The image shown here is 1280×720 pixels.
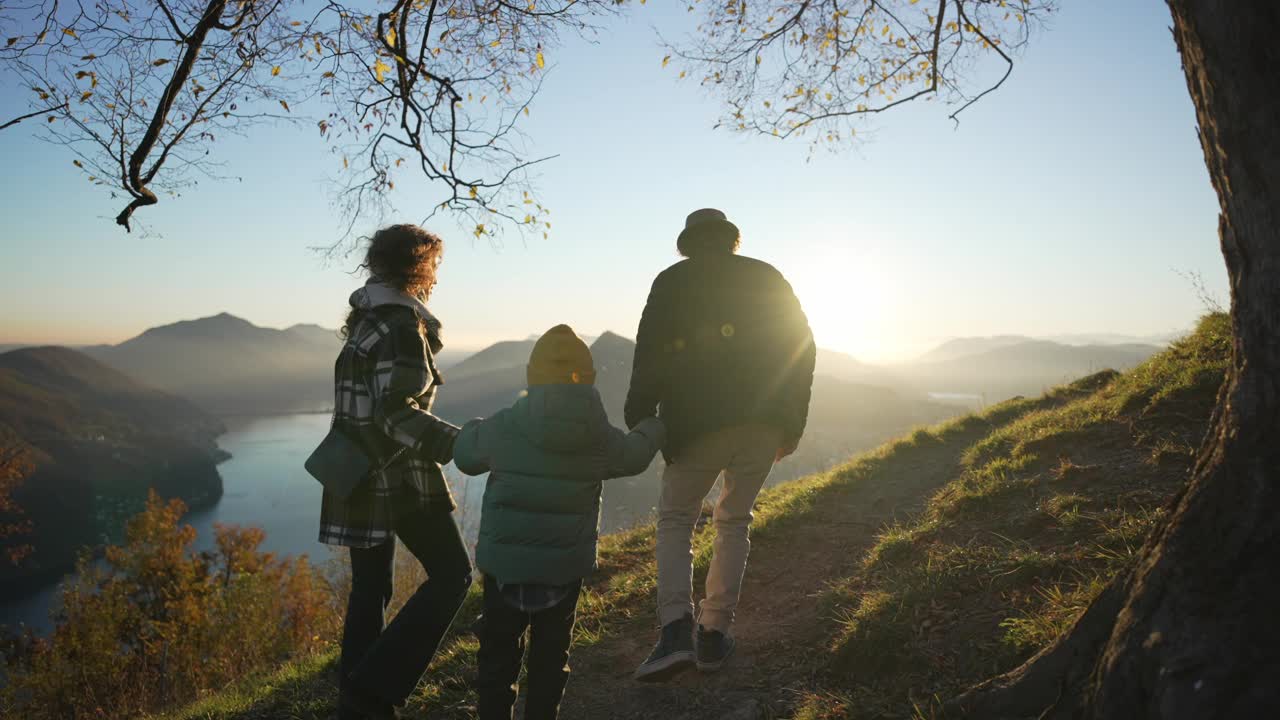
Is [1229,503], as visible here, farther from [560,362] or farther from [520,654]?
[520,654]

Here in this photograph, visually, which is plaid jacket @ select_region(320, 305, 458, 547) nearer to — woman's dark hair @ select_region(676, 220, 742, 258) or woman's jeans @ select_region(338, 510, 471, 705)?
woman's jeans @ select_region(338, 510, 471, 705)

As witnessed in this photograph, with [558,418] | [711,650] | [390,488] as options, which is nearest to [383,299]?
[390,488]

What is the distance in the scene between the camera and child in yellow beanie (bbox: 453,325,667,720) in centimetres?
248

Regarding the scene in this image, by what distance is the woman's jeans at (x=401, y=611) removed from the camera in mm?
2861

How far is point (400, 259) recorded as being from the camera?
9.79 feet

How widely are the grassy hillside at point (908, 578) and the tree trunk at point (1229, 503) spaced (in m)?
0.94

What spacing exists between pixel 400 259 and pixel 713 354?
1.51 m

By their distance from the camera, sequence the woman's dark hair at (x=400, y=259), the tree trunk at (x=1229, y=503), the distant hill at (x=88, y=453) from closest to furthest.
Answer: the tree trunk at (x=1229, y=503), the woman's dark hair at (x=400, y=259), the distant hill at (x=88, y=453)

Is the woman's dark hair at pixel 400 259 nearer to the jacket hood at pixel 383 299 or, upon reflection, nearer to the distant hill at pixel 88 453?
the jacket hood at pixel 383 299

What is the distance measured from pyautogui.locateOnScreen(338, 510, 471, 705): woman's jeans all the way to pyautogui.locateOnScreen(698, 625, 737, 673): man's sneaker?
121 centimetres

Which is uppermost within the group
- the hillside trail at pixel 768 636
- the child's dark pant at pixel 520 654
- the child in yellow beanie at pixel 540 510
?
the child in yellow beanie at pixel 540 510

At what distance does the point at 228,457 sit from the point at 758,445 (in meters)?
161

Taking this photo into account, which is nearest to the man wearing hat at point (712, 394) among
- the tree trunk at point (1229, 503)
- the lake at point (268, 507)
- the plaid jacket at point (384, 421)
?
the plaid jacket at point (384, 421)

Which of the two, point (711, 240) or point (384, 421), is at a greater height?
point (711, 240)
